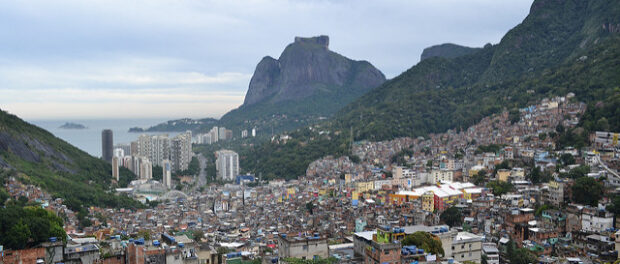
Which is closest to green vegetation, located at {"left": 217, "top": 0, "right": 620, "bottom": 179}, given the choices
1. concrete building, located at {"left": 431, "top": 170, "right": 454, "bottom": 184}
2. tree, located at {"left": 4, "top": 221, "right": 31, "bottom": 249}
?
concrete building, located at {"left": 431, "top": 170, "right": 454, "bottom": 184}

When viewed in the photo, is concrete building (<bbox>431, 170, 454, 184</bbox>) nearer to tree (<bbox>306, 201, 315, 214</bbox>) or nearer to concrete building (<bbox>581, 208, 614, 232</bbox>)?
tree (<bbox>306, 201, 315, 214</bbox>)

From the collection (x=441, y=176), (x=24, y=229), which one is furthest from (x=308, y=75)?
(x=24, y=229)

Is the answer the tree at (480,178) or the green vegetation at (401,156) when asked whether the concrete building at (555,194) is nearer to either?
the tree at (480,178)

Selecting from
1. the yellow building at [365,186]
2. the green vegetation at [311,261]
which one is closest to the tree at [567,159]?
the yellow building at [365,186]

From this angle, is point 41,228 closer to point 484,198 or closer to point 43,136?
point 484,198

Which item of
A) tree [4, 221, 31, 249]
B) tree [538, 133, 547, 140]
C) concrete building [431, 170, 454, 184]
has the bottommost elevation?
concrete building [431, 170, 454, 184]

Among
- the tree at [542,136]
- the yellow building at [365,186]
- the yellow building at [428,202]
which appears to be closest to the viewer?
the yellow building at [428,202]
